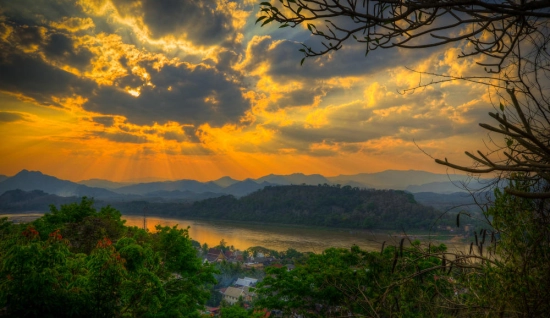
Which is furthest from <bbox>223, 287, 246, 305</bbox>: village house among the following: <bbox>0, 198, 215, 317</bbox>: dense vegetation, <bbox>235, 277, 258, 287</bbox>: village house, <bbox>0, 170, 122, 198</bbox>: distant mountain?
<bbox>0, 170, 122, 198</bbox>: distant mountain

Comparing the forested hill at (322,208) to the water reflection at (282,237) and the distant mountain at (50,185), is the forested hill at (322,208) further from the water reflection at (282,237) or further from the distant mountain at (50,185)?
the distant mountain at (50,185)

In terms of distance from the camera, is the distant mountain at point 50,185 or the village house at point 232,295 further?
the distant mountain at point 50,185

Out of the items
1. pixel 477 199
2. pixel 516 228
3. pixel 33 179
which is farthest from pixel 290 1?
pixel 33 179

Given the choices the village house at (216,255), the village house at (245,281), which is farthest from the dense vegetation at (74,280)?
the village house at (216,255)

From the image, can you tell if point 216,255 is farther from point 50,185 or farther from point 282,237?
point 50,185

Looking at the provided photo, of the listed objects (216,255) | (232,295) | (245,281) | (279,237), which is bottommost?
(245,281)

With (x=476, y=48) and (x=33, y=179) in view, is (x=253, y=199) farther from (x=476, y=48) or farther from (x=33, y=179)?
(x=33, y=179)

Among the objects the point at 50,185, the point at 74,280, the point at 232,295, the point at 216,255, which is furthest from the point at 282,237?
the point at 50,185

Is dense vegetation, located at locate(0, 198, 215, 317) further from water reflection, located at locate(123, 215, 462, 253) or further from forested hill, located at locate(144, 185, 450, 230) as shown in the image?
forested hill, located at locate(144, 185, 450, 230)
